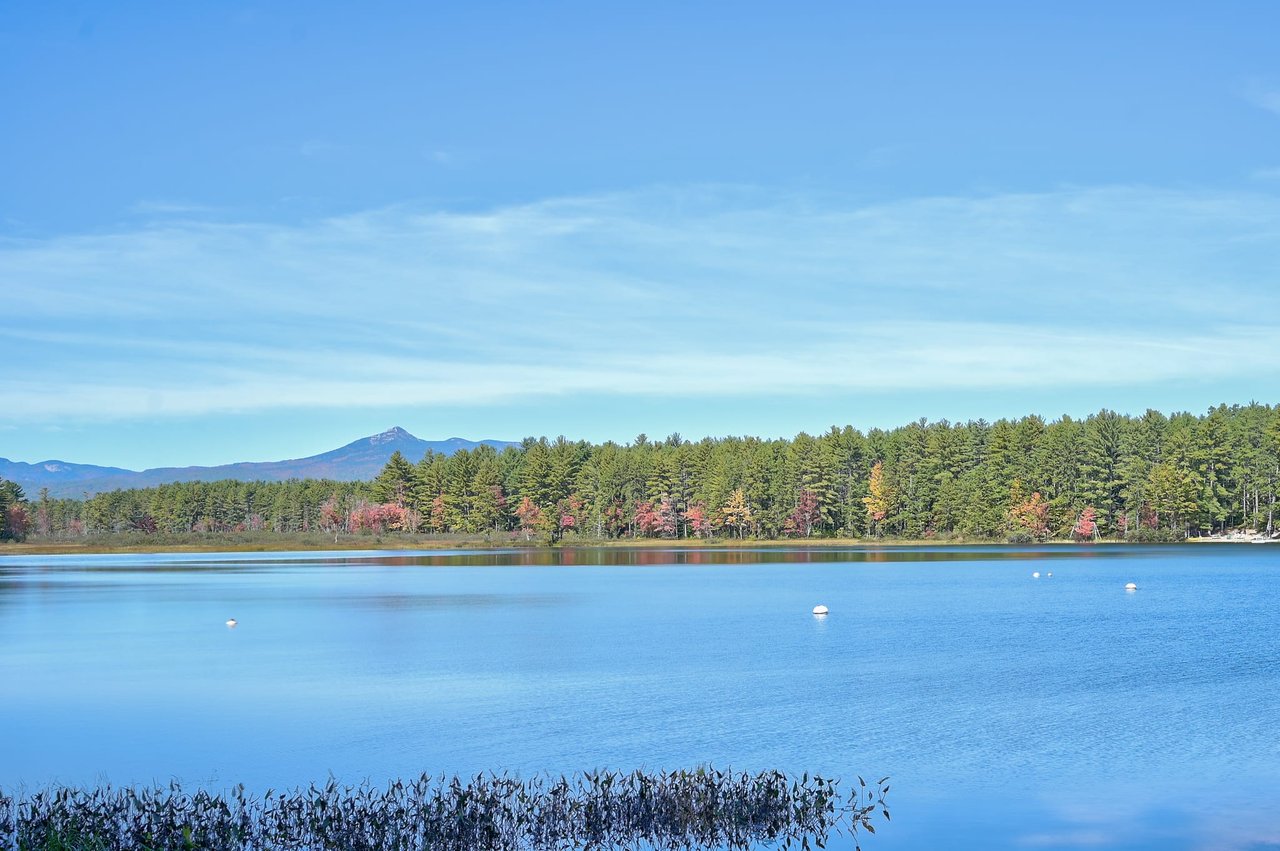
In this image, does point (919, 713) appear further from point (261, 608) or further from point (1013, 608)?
point (261, 608)

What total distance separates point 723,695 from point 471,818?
13.4 meters

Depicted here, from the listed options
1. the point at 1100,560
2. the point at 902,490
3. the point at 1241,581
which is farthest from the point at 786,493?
the point at 1241,581

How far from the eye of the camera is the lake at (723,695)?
2072cm

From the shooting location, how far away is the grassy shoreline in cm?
14738

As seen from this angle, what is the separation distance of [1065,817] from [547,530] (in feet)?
517

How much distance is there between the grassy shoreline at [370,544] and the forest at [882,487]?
290cm

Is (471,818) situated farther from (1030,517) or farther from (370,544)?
(370,544)

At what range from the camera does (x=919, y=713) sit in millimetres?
27016

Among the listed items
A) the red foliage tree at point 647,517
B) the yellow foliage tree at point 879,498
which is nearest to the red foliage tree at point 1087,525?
the yellow foliage tree at point 879,498

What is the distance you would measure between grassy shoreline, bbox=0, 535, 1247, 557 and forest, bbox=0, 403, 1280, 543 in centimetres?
290

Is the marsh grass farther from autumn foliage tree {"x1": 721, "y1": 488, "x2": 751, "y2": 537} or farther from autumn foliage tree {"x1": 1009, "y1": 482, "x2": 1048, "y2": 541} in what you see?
autumn foliage tree {"x1": 721, "y1": 488, "x2": 751, "y2": 537}

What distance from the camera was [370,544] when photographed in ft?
525

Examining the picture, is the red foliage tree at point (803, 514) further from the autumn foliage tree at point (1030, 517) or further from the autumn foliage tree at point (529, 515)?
the autumn foliage tree at point (529, 515)

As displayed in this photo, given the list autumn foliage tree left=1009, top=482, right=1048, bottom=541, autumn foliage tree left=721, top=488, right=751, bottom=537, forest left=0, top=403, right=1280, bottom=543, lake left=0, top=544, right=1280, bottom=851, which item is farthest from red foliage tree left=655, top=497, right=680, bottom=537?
lake left=0, top=544, right=1280, bottom=851
